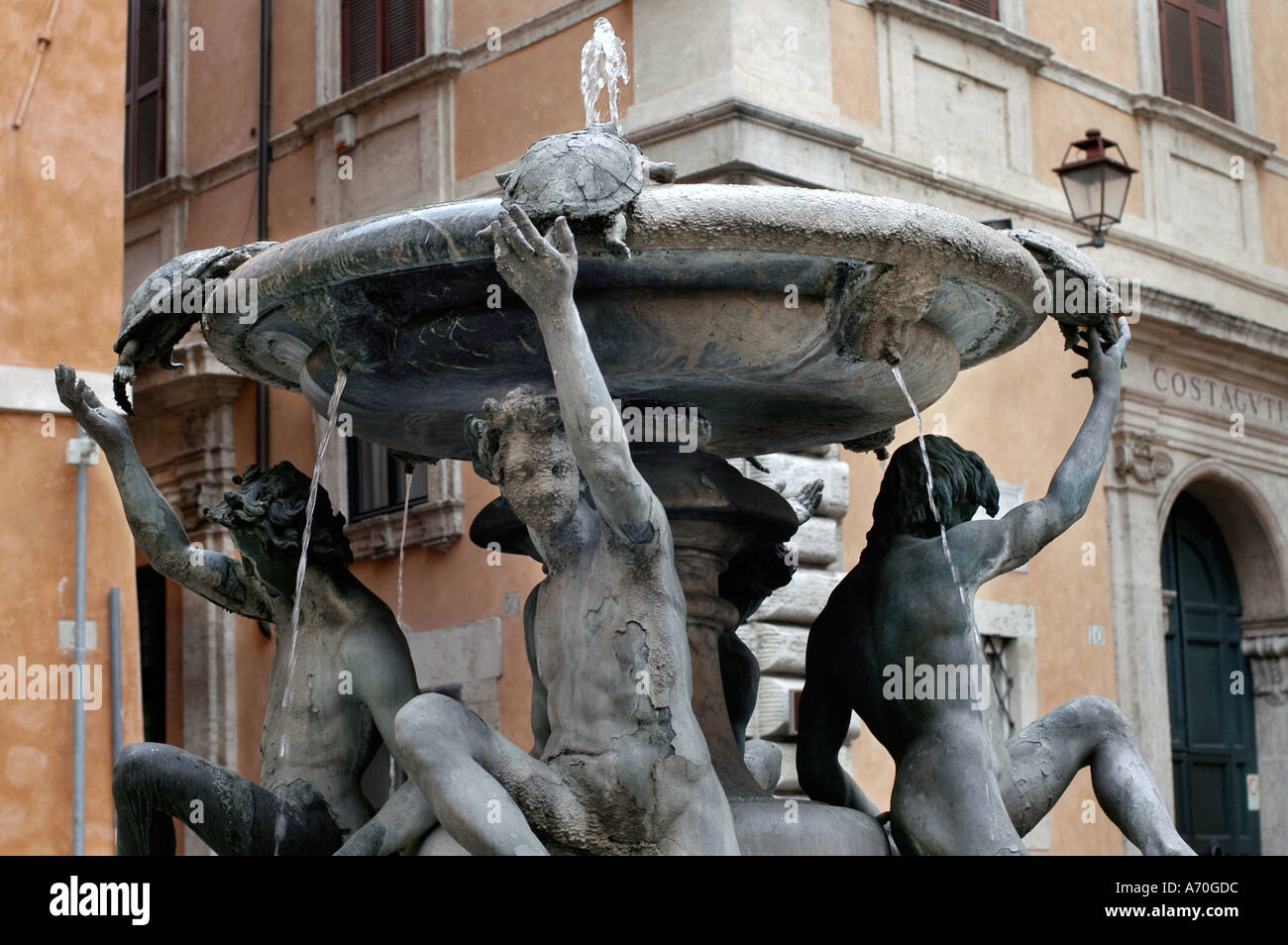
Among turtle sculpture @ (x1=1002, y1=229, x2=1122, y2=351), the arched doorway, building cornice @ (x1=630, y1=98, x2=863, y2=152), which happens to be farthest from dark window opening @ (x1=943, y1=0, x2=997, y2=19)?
turtle sculpture @ (x1=1002, y1=229, x2=1122, y2=351)

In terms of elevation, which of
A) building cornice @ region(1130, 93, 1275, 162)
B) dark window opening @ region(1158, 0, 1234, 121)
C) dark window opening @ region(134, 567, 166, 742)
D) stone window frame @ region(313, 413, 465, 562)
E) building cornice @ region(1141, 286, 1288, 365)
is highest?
dark window opening @ region(1158, 0, 1234, 121)

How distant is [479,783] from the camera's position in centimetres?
428

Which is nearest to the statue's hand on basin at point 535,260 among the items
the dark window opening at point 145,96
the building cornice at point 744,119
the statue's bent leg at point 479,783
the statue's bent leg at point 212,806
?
the statue's bent leg at point 479,783

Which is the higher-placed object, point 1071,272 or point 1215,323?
point 1215,323

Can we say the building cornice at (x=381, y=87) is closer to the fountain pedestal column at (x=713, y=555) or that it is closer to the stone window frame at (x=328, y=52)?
the stone window frame at (x=328, y=52)

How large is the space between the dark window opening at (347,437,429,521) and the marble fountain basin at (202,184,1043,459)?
9.27 meters

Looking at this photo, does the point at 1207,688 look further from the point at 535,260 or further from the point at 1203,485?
the point at 535,260

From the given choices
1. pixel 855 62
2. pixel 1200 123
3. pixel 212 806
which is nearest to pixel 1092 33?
pixel 1200 123

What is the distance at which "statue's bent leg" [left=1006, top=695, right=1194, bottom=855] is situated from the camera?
4.91 m

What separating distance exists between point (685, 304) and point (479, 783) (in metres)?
1.13

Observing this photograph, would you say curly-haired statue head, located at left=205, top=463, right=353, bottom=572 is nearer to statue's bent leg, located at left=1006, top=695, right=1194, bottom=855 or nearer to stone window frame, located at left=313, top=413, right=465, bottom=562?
statue's bent leg, located at left=1006, top=695, right=1194, bottom=855

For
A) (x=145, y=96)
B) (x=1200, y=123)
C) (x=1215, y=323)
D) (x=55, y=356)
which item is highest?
(x=145, y=96)

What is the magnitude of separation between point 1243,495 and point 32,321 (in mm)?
8329
